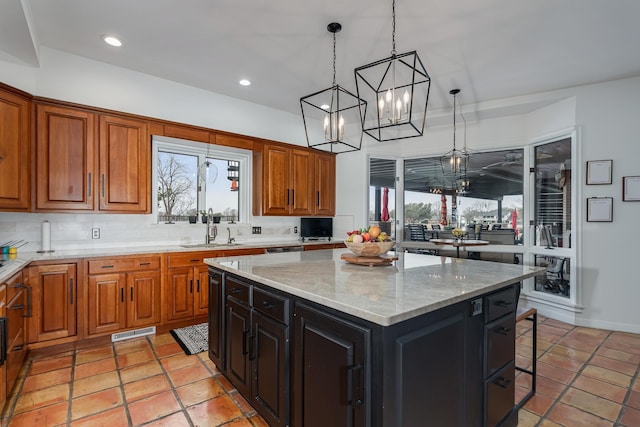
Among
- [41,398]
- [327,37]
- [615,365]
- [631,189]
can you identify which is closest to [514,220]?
[631,189]

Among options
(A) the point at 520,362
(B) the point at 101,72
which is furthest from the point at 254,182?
(A) the point at 520,362

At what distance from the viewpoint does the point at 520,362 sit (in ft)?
9.42

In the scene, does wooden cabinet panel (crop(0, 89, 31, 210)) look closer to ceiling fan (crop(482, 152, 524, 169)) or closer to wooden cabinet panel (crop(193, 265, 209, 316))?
wooden cabinet panel (crop(193, 265, 209, 316))

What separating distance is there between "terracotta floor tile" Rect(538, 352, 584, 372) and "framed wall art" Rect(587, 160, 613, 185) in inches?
85.5

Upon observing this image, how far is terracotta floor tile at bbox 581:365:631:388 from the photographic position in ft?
8.39

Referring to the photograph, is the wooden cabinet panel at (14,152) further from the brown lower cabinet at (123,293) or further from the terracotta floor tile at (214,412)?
the terracotta floor tile at (214,412)

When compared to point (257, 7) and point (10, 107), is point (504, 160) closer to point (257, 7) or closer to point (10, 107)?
point (257, 7)

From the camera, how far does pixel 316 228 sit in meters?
5.44

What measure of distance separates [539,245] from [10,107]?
20.3 feet

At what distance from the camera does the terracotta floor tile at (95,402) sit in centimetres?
209

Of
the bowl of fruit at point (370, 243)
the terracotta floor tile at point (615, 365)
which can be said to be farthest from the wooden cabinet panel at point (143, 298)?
the terracotta floor tile at point (615, 365)

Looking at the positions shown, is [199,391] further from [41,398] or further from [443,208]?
[443,208]

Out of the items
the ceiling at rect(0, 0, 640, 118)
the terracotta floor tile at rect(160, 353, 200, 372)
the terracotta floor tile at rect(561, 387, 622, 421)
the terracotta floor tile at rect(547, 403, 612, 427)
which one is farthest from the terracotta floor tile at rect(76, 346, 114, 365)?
the terracotta floor tile at rect(561, 387, 622, 421)

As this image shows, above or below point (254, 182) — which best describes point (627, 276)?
below
